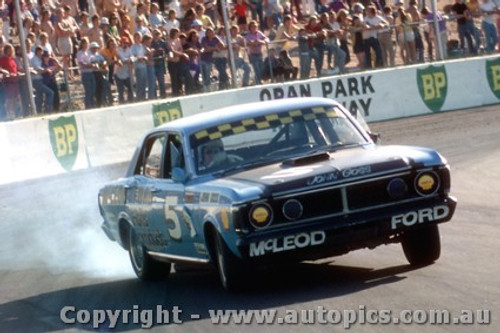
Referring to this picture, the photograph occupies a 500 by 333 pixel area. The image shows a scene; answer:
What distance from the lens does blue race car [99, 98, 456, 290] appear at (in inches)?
324

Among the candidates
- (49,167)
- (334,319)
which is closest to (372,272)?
(334,319)

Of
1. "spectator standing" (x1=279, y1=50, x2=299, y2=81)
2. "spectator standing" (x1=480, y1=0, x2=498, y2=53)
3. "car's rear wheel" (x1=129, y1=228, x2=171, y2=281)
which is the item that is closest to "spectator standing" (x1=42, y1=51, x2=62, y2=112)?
"spectator standing" (x1=279, y1=50, x2=299, y2=81)

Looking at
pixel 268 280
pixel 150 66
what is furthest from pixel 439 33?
pixel 268 280

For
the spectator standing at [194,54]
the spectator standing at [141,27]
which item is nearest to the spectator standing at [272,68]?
the spectator standing at [194,54]

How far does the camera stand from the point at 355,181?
8.34 meters

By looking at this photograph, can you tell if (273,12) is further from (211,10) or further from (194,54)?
(194,54)

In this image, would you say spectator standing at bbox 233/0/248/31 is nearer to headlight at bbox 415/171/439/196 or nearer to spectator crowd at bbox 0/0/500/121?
spectator crowd at bbox 0/0/500/121

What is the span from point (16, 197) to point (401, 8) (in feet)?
34.7

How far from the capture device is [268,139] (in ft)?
30.3

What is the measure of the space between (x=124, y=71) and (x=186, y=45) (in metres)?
1.51

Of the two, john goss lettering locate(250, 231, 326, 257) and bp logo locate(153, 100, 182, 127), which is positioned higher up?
john goss lettering locate(250, 231, 326, 257)

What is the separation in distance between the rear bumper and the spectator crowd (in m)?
13.3

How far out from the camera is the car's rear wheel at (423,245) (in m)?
8.88

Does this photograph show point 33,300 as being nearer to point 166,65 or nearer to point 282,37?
point 166,65
